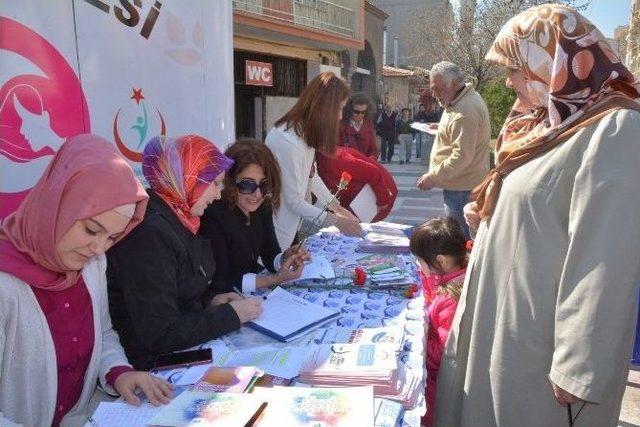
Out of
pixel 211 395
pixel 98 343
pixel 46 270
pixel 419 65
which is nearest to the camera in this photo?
pixel 211 395

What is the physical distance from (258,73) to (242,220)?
32.5 feet

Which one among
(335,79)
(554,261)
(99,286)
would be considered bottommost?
(99,286)

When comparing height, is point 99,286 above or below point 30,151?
below

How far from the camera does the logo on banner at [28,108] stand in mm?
1989

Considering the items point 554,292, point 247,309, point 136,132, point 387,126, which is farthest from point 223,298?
point 387,126

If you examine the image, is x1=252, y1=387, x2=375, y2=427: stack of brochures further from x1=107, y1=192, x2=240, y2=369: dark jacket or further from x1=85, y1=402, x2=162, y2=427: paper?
x1=107, y1=192, x2=240, y2=369: dark jacket

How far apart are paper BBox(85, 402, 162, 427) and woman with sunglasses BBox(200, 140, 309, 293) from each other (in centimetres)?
90

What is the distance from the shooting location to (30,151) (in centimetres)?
209

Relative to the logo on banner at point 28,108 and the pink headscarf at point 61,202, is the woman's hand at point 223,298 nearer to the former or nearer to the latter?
the pink headscarf at point 61,202

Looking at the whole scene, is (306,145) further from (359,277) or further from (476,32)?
(476,32)

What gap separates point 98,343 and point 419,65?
25180 millimetres

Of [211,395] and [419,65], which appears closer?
[211,395]

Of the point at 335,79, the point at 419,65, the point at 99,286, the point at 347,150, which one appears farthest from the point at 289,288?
the point at 419,65

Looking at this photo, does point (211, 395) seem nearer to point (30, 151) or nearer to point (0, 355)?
point (0, 355)
